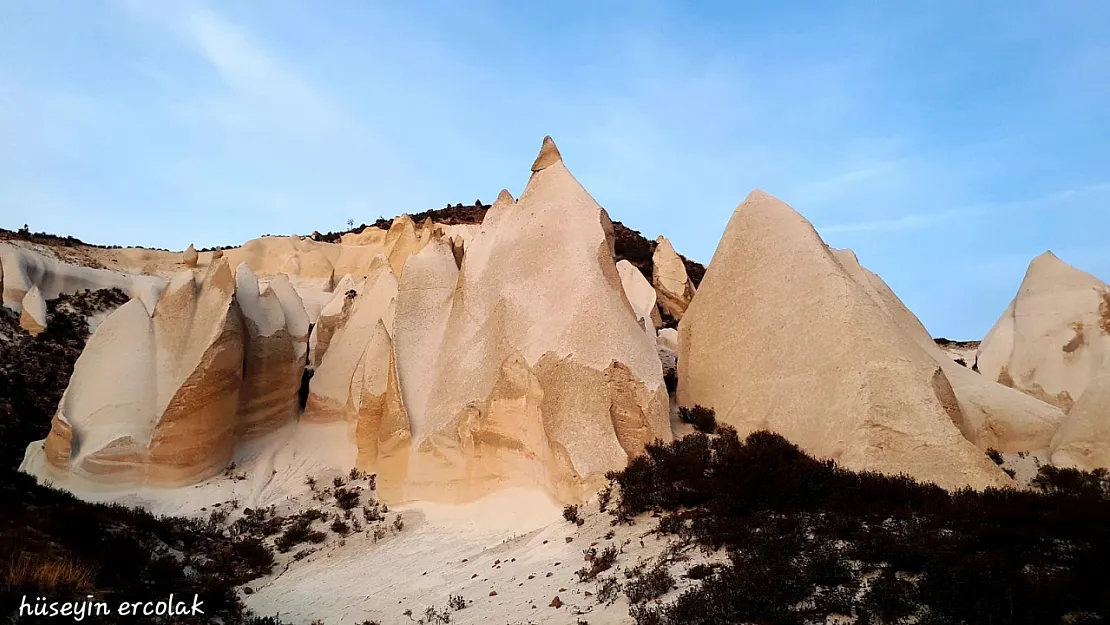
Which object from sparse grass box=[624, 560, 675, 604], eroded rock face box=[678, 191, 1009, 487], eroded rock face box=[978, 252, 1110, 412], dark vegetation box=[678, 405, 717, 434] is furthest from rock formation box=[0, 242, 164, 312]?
eroded rock face box=[978, 252, 1110, 412]

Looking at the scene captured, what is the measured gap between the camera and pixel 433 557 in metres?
9.44

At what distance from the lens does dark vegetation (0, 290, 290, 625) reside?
5684 millimetres

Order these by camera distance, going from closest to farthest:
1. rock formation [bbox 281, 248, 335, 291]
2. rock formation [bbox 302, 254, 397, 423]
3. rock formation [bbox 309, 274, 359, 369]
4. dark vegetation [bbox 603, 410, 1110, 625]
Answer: dark vegetation [bbox 603, 410, 1110, 625] → rock formation [bbox 302, 254, 397, 423] → rock formation [bbox 309, 274, 359, 369] → rock formation [bbox 281, 248, 335, 291]

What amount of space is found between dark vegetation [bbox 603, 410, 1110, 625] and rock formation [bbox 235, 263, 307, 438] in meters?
9.02

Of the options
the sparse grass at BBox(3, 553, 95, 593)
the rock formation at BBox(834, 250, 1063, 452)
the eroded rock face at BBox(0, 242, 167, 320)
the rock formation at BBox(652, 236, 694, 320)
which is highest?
the eroded rock face at BBox(0, 242, 167, 320)

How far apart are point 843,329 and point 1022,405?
11.9 ft

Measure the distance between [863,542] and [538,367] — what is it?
5.61m

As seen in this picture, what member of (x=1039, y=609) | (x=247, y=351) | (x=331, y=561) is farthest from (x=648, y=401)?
(x=247, y=351)

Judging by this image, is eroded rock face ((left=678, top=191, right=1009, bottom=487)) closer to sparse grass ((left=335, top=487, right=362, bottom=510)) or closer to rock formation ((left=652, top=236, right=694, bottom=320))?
sparse grass ((left=335, top=487, right=362, bottom=510))

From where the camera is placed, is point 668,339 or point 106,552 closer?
point 106,552

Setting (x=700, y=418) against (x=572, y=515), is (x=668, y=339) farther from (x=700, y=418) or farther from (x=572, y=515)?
(x=572, y=515)

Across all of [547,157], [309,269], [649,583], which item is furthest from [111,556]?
[309,269]

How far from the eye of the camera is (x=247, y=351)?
48.9 ft

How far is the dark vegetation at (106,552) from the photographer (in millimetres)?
5684
